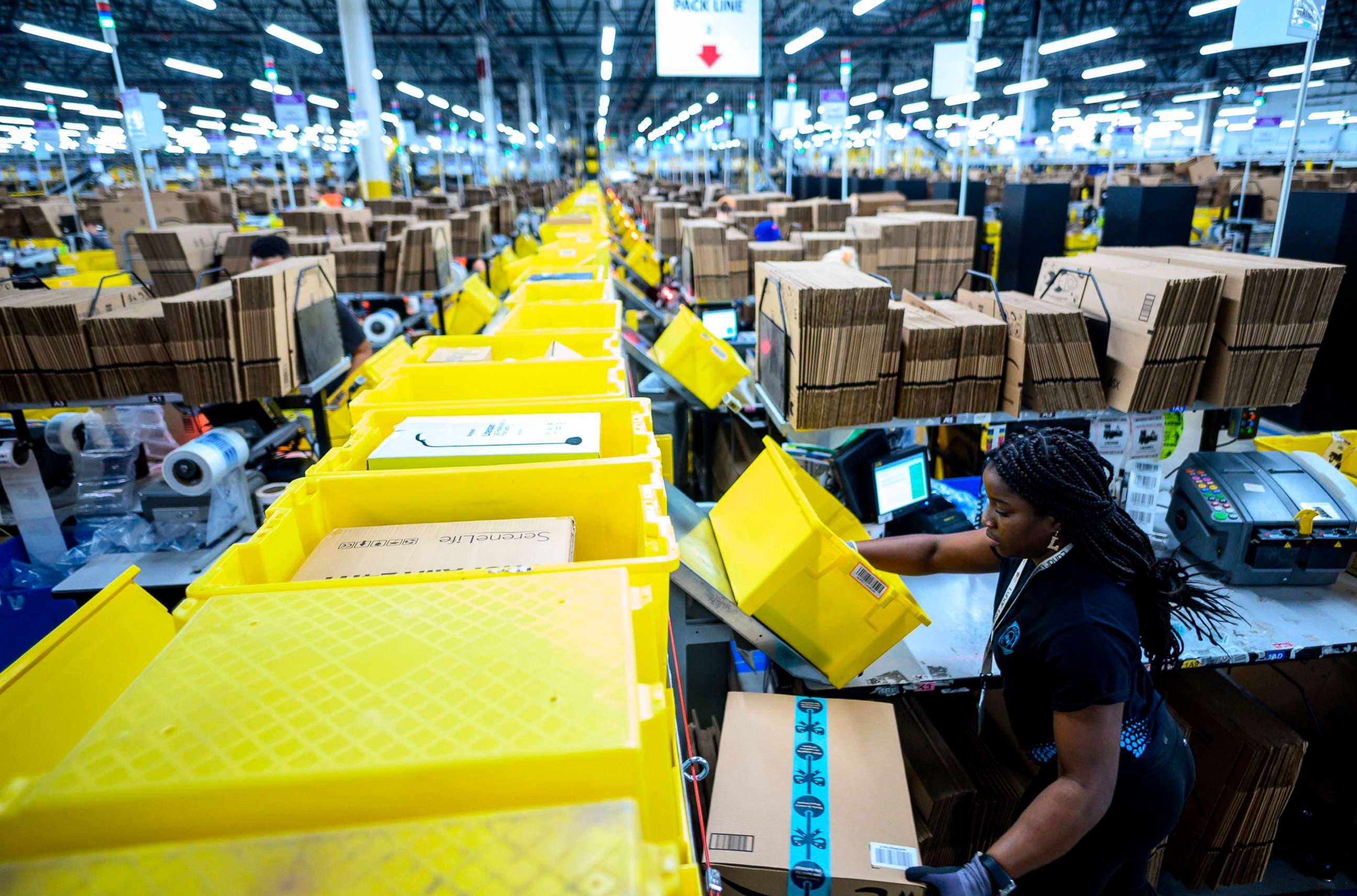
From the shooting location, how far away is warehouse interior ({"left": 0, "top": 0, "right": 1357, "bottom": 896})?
2.60ft

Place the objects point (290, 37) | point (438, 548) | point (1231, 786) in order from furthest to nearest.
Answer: point (290, 37)
point (1231, 786)
point (438, 548)

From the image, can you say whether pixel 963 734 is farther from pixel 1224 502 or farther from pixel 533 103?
pixel 533 103

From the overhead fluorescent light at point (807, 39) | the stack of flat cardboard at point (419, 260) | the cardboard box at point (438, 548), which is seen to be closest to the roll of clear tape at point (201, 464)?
the cardboard box at point (438, 548)

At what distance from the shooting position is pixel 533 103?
4625 centimetres

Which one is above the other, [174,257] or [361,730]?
[174,257]

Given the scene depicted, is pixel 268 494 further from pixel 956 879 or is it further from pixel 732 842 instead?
pixel 956 879

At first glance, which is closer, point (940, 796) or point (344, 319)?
point (940, 796)

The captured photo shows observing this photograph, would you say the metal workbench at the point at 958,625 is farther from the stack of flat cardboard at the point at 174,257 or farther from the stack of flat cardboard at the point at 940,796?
the stack of flat cardboard at the point at 174,257

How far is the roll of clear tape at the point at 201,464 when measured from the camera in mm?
3146

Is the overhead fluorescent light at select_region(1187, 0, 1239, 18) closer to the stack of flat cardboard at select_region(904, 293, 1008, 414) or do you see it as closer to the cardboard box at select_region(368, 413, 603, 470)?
the stack of flat cardboard at select_region(904, 293, 1008, 414)

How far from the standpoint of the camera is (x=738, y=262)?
22.9ft

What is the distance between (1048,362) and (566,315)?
2.51m

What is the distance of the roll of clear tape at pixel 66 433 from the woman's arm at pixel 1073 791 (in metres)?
4.64

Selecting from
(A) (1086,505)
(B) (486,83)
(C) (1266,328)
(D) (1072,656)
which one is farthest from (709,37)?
(B) (486,83)
